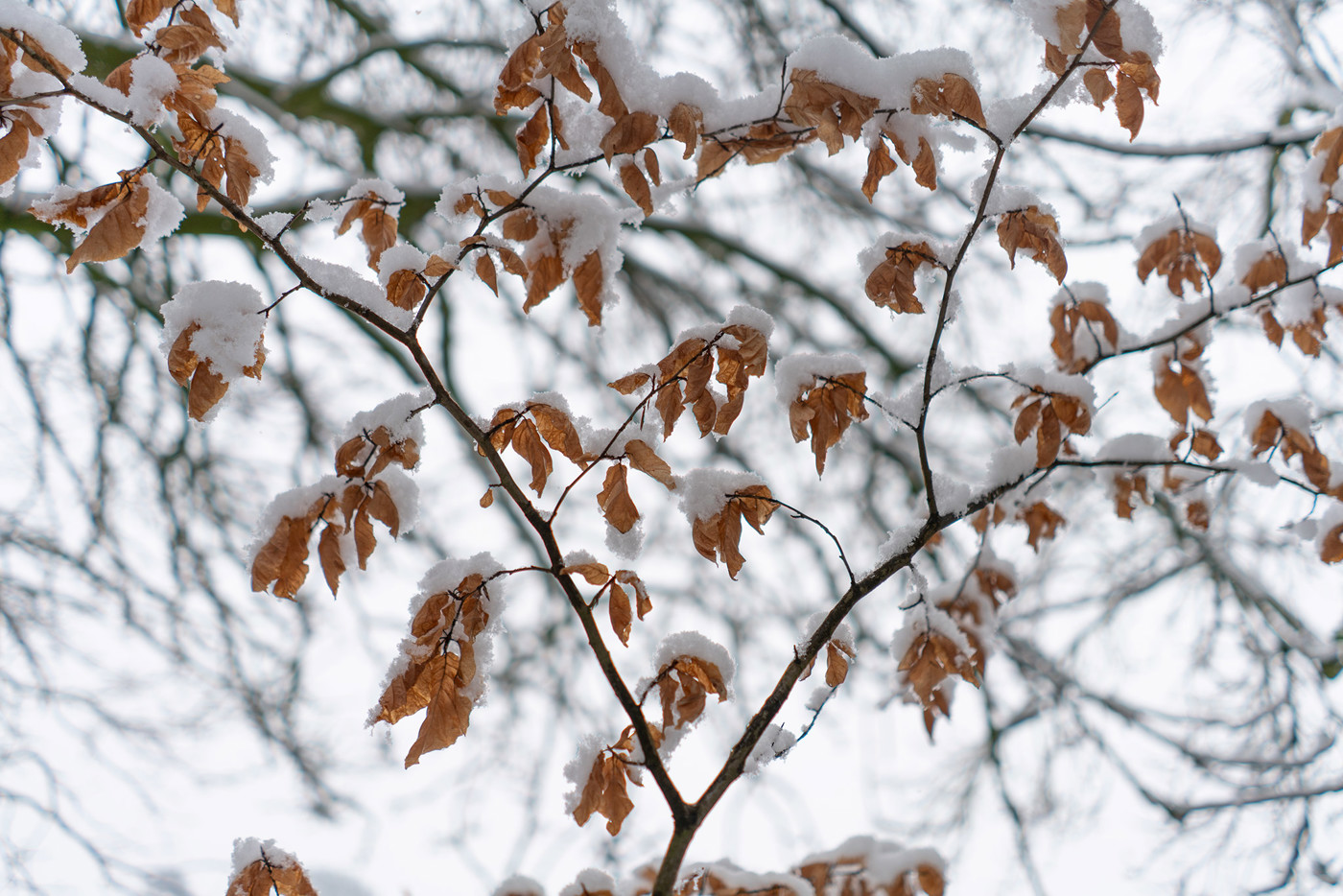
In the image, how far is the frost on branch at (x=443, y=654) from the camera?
946 mm

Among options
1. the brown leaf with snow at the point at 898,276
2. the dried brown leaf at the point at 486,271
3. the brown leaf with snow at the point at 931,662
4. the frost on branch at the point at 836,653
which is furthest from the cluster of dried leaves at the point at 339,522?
the brown leaf with snow at the point at 931,662

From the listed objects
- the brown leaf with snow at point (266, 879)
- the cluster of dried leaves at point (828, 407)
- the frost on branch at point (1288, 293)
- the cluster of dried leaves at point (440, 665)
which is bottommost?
the brown leaf with snow at point (266, 879)

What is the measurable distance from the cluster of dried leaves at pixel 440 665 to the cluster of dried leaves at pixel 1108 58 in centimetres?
101

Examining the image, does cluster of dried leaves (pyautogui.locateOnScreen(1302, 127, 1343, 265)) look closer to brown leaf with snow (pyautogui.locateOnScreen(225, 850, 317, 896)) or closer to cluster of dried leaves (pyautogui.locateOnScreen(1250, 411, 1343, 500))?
cluster of dried leaves (pyautogui.locateOnScreen(1250, 411, 1343, 500))

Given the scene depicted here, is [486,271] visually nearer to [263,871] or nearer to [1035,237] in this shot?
[1035,237]

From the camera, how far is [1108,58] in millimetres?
975

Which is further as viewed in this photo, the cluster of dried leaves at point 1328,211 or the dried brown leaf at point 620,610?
the cluster of dried leaves at point 1328,211

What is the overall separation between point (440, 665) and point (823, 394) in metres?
0.62

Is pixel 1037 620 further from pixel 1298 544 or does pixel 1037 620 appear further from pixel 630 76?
pixel 630 76

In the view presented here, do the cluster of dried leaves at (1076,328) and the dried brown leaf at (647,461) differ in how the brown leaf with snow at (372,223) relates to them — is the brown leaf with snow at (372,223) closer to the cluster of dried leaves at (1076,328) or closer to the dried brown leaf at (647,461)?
the dried brown leaf at (647,461)

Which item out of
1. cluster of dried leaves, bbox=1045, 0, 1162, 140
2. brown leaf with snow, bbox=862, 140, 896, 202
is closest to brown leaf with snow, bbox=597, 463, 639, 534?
brown leaf with snow, bbox=862, 140, 896, 202

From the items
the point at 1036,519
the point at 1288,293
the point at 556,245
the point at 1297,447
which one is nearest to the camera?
the point at 556,245

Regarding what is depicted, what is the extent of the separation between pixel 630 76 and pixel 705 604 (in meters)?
3.85

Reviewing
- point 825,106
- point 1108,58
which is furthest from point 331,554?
point 1108,58
